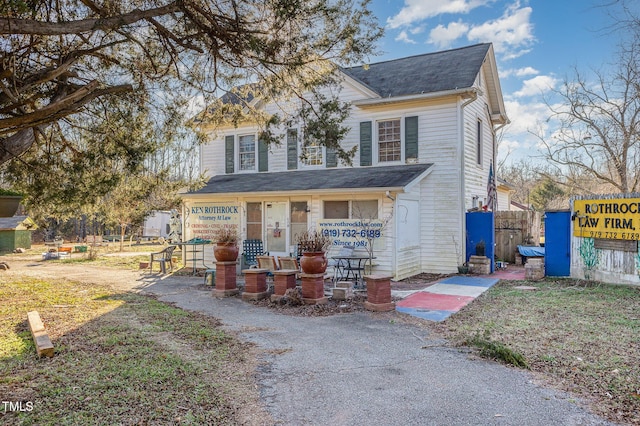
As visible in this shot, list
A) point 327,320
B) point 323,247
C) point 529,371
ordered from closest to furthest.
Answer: point 529,371
point 327,320
point 323,247

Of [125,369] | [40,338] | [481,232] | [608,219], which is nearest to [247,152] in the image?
[481,232]

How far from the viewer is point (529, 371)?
15.0 feet

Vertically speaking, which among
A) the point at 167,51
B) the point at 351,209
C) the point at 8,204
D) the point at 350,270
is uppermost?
the point at 167,51

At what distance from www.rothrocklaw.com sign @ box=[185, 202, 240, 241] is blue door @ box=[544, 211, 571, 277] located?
9162 mm

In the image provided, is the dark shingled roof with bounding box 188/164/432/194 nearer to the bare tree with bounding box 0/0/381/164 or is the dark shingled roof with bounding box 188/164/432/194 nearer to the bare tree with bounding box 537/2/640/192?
the bare tree with bounding box 0/0/381/164

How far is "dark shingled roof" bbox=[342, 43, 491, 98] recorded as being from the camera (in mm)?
12398

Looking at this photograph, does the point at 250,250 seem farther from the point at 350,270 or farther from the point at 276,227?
the point at 350,270

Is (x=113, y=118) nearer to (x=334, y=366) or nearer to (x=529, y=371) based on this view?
(x=334, y=366)

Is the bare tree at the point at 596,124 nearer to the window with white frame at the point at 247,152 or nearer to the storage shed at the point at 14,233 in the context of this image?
the window with white frame at the point at 247,152

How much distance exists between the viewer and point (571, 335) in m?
5.84

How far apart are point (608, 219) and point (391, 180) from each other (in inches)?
202

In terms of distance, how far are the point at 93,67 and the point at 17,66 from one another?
1440 mm

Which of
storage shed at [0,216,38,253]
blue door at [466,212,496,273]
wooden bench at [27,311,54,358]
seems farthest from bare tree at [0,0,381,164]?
storage shed at [0,216,38,253]

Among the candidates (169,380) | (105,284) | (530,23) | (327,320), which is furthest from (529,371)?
(105,284)
